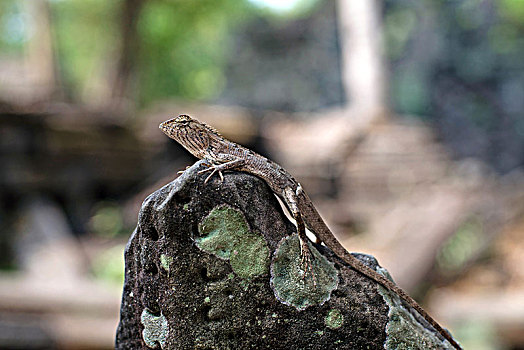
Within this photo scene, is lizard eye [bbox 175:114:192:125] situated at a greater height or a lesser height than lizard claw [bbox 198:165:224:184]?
greater

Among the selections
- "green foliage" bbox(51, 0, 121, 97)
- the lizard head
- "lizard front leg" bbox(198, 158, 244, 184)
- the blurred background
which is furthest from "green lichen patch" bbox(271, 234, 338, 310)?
"green foliage" bbox(51, 0, 121, 97)

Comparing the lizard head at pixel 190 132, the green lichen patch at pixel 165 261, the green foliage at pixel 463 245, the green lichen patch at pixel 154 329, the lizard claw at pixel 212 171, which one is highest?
the green foliage at pixel 463 245

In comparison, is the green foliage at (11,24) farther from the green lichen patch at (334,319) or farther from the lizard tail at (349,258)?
the green lichen patch at (334,319)

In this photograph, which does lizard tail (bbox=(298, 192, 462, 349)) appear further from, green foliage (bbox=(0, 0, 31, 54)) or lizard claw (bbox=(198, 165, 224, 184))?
green foliage (bbox=(0, 0, 31, 54))

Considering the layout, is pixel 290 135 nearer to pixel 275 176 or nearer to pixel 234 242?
Answer: pixel 275 176

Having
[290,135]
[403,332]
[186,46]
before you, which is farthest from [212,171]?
[186,46]

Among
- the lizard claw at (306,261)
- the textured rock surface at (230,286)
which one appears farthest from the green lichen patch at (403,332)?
the lizard claw at (306,261)

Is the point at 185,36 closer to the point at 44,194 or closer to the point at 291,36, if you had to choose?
the point at 291,36
